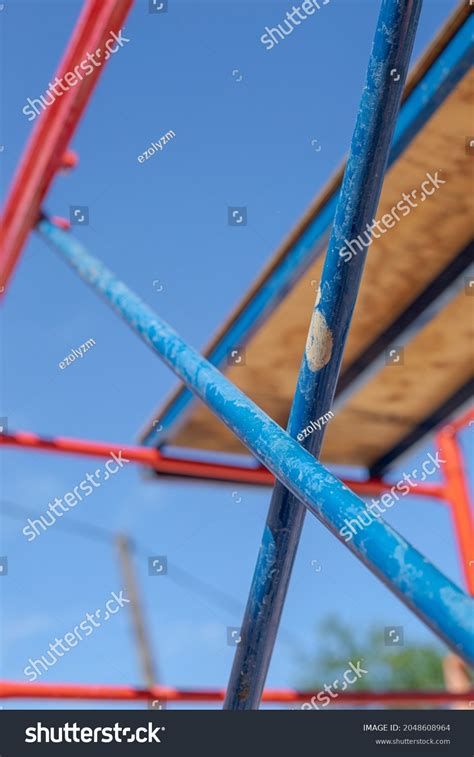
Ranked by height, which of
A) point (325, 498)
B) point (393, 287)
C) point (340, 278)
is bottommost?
point (325, 498)

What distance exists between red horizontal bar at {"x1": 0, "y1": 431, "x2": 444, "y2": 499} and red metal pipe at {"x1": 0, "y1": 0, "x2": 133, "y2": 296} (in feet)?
4.04

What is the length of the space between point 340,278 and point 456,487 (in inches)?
191

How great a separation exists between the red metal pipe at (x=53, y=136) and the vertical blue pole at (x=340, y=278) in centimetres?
311

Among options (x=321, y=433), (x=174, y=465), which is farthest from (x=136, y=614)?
(x=321, y=433)

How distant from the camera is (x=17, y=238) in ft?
22.1

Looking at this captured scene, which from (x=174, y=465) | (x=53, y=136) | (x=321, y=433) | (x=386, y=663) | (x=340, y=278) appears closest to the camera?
(x=340, y=278)

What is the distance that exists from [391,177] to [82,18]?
2.31 m

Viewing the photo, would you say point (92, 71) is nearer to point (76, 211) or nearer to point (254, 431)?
point (76, 211)

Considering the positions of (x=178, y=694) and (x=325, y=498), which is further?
(x=178, y=694)

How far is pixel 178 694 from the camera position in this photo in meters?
5.70

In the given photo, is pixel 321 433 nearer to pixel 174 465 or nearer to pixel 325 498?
pixel 325 498

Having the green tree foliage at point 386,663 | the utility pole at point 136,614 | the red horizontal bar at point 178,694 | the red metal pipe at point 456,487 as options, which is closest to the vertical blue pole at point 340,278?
the red horizontal bar at point 178,694

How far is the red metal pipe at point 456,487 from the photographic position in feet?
23.9
